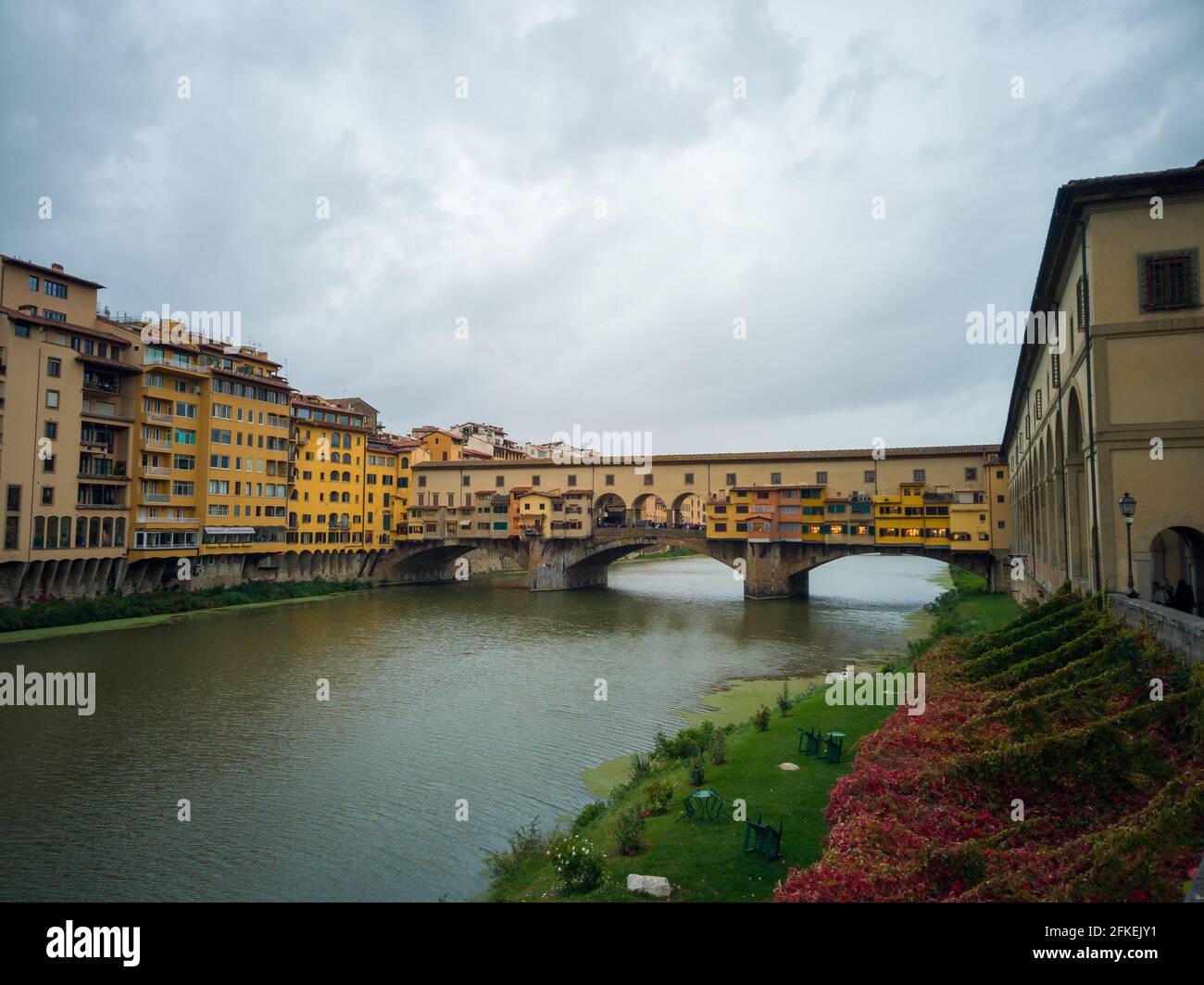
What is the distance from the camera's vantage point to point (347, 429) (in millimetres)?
60969

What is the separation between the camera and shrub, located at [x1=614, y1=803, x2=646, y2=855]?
35.2ft

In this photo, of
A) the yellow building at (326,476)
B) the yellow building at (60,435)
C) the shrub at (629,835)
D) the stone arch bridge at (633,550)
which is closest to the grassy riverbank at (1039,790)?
the shrub at (629,835)

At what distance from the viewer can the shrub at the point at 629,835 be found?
35.2ft

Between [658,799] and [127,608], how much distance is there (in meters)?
39.3

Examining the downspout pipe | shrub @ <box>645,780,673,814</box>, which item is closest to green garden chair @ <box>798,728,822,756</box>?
shrub @ <box>645,780,673,814</box>

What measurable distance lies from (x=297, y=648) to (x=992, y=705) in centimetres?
2989

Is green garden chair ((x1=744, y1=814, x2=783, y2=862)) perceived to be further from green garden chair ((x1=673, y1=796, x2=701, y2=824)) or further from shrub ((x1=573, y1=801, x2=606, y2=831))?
shrub ((x1=573, y1=801, x2=606, y2=831))

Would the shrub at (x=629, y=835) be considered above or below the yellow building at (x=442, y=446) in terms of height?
below

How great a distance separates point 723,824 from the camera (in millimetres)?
11375

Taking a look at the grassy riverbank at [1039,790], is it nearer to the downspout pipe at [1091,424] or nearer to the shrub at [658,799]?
the downspout pipe at [1091,424]

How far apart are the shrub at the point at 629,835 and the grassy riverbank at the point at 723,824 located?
9 cm

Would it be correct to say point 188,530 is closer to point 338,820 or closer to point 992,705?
point 338,820

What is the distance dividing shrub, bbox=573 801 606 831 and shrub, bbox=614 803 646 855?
5.27 ft
